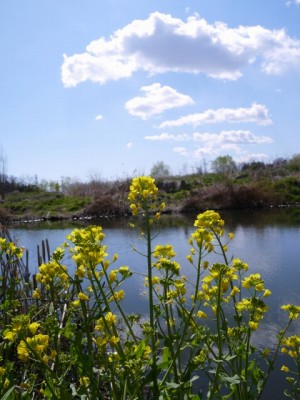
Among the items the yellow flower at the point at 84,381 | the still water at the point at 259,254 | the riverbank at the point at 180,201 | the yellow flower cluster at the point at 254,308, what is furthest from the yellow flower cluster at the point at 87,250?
the riverbank at the point at 180,201

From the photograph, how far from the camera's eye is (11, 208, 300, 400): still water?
6191 mm

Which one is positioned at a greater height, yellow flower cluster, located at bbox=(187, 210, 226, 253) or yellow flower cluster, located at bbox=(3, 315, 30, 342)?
yellow flower cluster, located at bbox=(187, 210, 226, 253)

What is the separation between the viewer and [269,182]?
29938 mm

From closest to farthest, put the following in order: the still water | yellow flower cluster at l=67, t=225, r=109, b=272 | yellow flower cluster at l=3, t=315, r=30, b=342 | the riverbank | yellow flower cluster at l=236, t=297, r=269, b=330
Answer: yellow flower cluster at l=3, t=315, r=30, b=342 → yellow flower cluster at l=67, t=225, r=109, b=272 → yellow flower cluster at l=236, t=297, r=269, b=330 → the still water → the riverbank

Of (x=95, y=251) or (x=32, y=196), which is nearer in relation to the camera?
(x=95, y=251)

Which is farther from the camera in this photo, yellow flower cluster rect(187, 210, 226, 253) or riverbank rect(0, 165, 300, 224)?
riverbank rect(0, 165, 300, 224)

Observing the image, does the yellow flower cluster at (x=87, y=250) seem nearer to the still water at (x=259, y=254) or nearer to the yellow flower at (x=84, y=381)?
the still water at (x=259, y=254)

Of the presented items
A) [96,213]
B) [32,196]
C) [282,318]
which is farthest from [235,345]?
[32,196]

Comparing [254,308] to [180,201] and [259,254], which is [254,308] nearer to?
[259,254]

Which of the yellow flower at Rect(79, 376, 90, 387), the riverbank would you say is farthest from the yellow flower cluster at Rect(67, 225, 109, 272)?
the riverbank

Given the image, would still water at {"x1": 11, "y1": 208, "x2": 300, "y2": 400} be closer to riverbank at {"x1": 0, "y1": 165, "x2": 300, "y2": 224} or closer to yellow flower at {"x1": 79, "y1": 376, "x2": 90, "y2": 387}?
yellow flower at {"x1": 79, "y1": 376, "x2": 90, "y2": 387}

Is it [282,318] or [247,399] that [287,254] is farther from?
[247,399]

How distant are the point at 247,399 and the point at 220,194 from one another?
84.5ft

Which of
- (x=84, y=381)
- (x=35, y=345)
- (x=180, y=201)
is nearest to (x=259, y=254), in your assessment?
(x=84, y=381)
